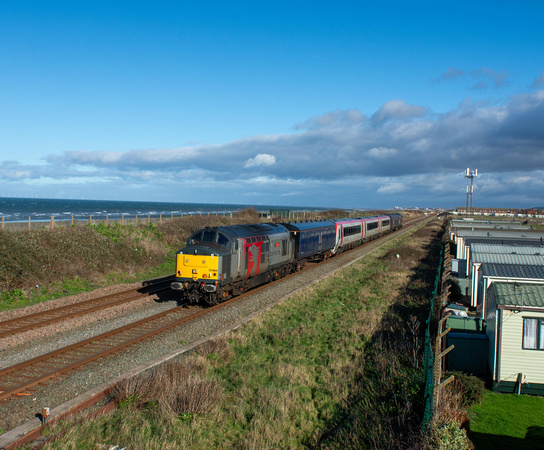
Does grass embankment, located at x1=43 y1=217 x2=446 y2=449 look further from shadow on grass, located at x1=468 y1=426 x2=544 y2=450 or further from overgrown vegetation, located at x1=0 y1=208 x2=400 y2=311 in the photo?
overgrown vegetation, located at x1=0 y1=208 x2=400 y2=311

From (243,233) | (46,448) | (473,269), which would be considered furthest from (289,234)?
(46,448)

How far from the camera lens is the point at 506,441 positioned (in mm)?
8992

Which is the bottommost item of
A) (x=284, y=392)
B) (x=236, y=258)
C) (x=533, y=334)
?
(x=284, y=392)

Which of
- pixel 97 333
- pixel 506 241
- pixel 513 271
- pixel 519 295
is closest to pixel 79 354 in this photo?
pixel 97 333

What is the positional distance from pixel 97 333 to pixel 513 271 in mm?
16132

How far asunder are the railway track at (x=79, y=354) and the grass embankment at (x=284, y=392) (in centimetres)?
234

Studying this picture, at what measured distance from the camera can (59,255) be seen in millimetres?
23188

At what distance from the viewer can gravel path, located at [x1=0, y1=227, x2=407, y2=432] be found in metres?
9.00

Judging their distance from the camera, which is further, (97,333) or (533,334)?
(97,333)

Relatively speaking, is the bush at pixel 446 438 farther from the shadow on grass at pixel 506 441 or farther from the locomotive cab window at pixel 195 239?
the locomotive cab window at pixel 195 239

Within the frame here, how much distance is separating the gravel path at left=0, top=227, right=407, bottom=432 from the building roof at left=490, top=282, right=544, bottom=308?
8.99 meters

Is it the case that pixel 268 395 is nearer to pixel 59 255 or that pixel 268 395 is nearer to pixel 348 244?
pixel 59 255

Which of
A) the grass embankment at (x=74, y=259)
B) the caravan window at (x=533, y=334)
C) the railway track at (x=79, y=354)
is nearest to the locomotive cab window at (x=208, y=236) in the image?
the railway track at (x=79, y=354)

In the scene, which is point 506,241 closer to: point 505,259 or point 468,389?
point 505,259
